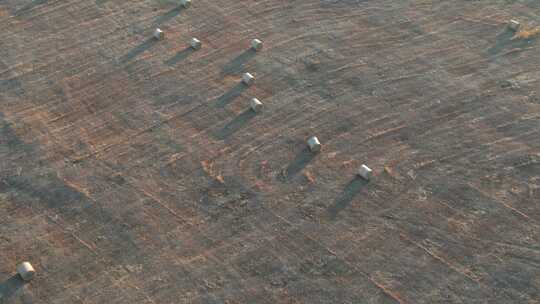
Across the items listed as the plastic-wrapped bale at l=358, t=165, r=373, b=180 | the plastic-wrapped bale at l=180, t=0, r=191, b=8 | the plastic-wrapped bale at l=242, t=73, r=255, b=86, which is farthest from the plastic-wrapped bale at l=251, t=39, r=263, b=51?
the plastic-wrapped bale at l=358, t=165, r=373, b=180

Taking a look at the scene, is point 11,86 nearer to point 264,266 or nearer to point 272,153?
point 272,153

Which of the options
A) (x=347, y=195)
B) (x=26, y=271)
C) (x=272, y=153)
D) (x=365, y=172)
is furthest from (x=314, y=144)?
(x=26, y=271)

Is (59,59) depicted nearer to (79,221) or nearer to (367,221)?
(79,221)

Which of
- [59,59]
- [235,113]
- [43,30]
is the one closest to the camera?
[235,113]

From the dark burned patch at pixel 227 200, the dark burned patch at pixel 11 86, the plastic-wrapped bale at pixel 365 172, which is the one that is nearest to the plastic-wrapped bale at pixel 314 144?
the plastic-wrapped bale at pixel 365 172

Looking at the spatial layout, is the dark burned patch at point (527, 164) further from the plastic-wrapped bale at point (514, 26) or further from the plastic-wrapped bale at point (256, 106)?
the plastic-wrapped bale at point (256, 106)

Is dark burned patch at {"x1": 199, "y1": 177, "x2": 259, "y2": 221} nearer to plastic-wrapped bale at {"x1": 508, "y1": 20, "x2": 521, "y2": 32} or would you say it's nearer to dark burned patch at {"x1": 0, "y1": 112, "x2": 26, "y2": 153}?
dark burned patch at {"x1": 0, "y1": 112, "x2": 26, "y2": 153}

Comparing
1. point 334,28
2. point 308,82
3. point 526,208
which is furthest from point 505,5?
point 526,208
